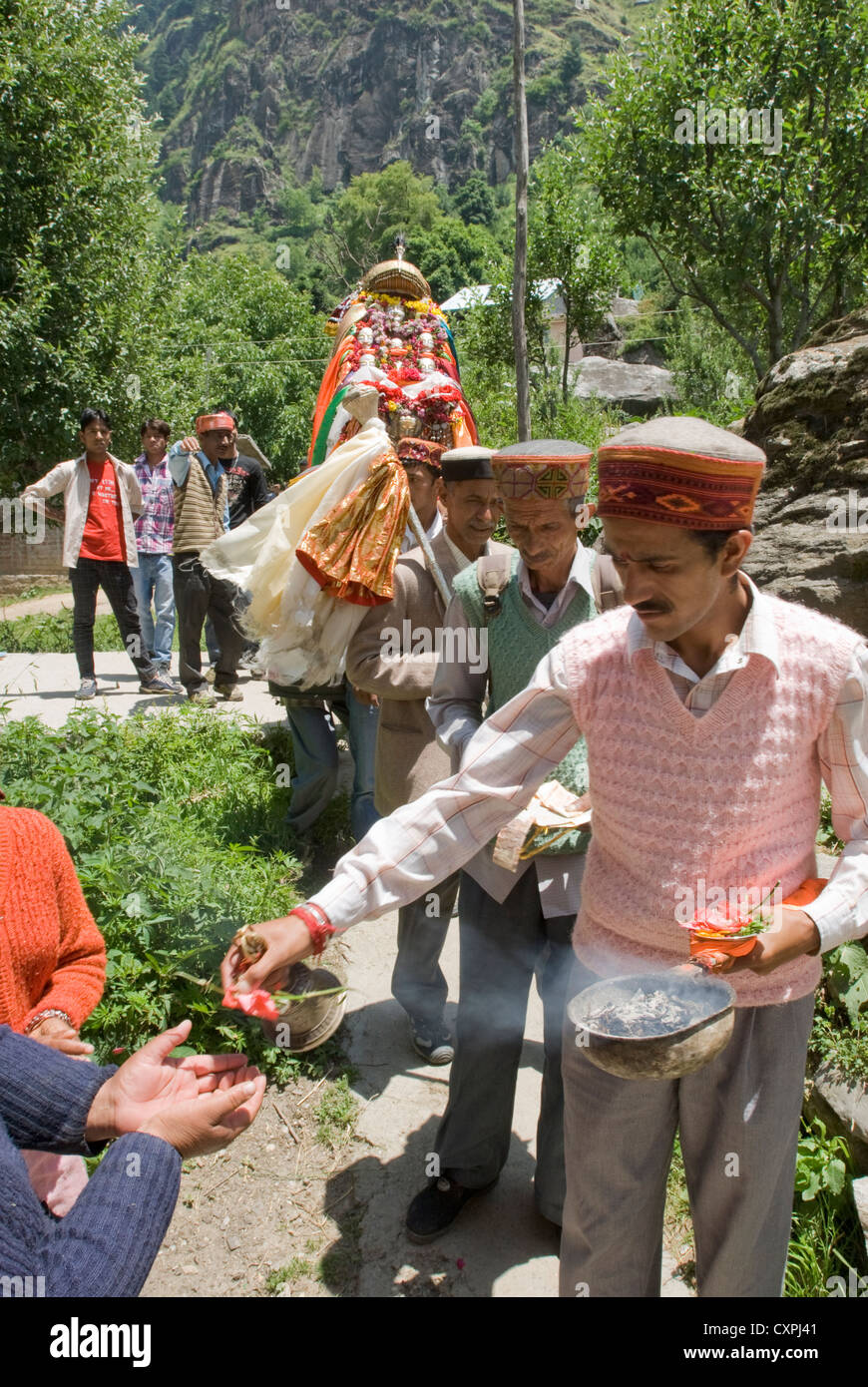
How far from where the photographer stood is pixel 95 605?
734 cm

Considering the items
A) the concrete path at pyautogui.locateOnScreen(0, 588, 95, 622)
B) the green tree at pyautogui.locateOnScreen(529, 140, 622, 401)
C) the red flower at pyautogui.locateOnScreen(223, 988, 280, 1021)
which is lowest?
the concrete path at pyautogui.locateOnScreen(0, 588, 95, 622)

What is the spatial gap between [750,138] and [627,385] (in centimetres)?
1569

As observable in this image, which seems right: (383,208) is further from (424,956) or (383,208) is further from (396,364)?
(424,956)

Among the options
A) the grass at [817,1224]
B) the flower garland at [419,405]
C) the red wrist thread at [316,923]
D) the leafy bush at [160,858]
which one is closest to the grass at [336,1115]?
the leafy bush at [160,858]

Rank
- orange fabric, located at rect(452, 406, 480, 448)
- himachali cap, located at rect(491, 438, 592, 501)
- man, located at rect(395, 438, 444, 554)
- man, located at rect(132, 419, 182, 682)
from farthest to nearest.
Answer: man, located at rect(132, 419, 182, 682)
orange fabric, located at rect(452, 406, 480, 448)
man, located at rect(395, 438, 444, 554)
himachali cap, located at rect(491, 438, 592, 501)

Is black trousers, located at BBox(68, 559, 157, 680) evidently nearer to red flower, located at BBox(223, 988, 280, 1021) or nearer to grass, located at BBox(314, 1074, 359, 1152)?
grass, located at BBox(314, 1074, 359, 1152)

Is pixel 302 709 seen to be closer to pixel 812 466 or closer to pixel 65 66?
pixel 812 466

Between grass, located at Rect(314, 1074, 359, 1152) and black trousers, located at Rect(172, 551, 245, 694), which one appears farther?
black trousers, located at Rect(172, 551, 245, 694)

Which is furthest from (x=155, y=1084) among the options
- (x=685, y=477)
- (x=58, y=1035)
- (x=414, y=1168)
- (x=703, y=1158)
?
(x=414, y=1168)

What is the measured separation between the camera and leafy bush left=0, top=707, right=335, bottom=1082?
11.5ft

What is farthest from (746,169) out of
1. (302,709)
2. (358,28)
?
(358,28)

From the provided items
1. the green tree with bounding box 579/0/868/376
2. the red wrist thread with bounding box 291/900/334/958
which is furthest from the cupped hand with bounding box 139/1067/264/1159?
the green tree with bounding box 579/0/868/376

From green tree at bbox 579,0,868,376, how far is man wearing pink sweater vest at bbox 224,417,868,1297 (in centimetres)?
1512

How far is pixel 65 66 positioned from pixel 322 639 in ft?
39.8
